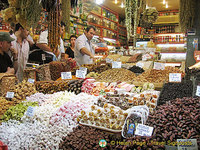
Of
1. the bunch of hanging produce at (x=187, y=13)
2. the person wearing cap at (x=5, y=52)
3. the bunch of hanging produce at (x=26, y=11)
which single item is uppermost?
the bunch of hanging produce at (x=187, y=13)

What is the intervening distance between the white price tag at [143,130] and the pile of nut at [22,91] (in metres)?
1.68

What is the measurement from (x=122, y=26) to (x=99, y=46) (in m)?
6.84

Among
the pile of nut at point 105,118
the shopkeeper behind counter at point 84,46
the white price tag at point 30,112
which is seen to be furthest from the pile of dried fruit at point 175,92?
the shopkeeper behind counter at point 84,46

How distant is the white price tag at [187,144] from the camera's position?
1108 millimetres

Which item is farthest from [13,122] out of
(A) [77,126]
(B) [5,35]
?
(B) [5,35]

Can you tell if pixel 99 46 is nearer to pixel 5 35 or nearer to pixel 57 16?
pixel 5 35

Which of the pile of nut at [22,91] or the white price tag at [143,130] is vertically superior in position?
the pile of nut at [22,91]

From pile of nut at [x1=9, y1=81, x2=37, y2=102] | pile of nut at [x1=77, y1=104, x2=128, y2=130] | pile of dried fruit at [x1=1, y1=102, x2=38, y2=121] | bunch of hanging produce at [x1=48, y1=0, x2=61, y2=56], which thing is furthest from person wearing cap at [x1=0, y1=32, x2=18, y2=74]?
pile of nut at [x1=77, y1=104, x2=128, y2=130]

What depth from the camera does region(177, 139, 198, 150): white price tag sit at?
3.64ft

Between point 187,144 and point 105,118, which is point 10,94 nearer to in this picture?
point 105,118

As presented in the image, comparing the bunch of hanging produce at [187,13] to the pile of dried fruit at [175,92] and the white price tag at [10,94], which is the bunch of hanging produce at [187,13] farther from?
the white price tag at [10,94]

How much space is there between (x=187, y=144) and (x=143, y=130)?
294mm

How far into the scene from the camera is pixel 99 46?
4957 mm

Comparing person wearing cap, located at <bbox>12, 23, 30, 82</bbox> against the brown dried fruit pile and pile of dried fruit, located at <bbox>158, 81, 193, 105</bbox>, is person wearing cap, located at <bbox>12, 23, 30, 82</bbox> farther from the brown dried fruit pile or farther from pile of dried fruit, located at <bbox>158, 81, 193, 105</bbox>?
the brown dried fruit pile
